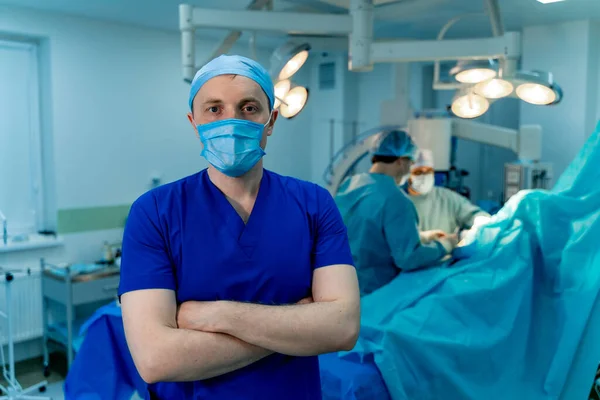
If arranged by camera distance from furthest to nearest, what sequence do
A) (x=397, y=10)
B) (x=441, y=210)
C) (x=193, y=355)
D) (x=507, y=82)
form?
(x=441, y=210), (x=397, y=10), (x=507, y=82), (x=193, y=355)

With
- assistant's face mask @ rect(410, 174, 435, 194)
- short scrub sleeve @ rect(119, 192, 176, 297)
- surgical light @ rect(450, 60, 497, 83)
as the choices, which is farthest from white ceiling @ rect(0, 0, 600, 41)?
short scrub sleeve @ rect(119, 192, 176, 297)

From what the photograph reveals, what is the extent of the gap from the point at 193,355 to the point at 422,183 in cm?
241

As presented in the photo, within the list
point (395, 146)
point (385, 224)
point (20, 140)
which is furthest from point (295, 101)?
point (20, 140)

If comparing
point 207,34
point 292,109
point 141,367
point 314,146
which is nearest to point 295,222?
point 141,367

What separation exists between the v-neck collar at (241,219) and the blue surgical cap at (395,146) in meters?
1.38

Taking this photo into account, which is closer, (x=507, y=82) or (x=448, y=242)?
(x=507, y=82)

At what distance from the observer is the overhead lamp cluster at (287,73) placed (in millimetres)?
2115

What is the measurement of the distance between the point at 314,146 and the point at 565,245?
317 centimetres

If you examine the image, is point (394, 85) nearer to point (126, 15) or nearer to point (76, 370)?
point (126, 15)

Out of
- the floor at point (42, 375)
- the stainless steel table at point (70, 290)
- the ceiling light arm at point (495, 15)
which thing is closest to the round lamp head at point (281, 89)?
the ceiling light arm at point (495, 15)

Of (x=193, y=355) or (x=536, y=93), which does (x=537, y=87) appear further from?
(x=193, y=355)

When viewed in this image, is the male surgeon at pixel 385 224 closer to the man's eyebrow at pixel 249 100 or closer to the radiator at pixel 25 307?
the man's eyebrow at pixel 249 100

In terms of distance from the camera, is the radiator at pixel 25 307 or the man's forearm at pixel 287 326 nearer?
the man's forearm at pixel 287 326

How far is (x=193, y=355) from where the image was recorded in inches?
36.5
